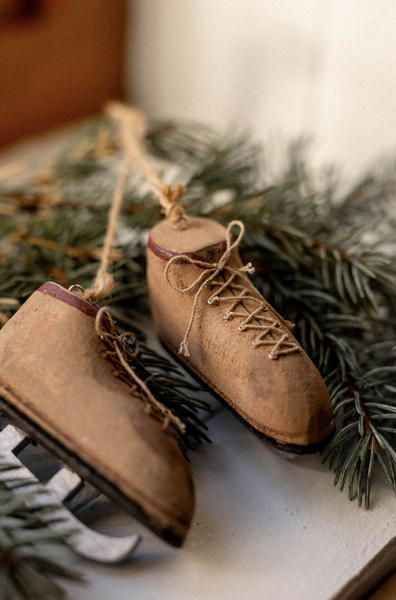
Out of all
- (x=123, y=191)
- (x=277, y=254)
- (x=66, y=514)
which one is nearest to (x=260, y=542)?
(x=66, y=514)

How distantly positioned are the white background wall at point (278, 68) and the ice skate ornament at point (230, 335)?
49 cm

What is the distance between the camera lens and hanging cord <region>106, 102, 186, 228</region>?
1.76 ft

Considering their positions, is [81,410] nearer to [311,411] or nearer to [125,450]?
[125,450]

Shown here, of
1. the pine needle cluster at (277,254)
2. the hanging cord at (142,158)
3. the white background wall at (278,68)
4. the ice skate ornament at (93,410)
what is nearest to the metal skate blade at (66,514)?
the ice skate ornament at (93,410)

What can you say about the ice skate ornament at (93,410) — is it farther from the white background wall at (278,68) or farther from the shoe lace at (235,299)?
the white background wall at (278,68)

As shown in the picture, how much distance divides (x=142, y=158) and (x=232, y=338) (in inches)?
11.8

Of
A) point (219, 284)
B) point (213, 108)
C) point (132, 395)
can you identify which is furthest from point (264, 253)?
point (213, 108)

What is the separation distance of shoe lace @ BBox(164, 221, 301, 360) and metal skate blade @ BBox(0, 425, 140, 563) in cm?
14

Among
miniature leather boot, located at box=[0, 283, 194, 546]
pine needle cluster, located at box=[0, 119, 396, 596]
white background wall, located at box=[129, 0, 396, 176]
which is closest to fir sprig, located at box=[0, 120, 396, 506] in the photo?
pine needle cluster, located at box=[0, 119, 396, 596]

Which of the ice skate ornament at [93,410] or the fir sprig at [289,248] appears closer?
the ice skate ornament at [93,410]

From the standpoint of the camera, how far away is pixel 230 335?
459 millimetres

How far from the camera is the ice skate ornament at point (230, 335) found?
0.43 meters

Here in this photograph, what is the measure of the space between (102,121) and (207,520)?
2.11ft

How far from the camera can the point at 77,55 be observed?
120cm
